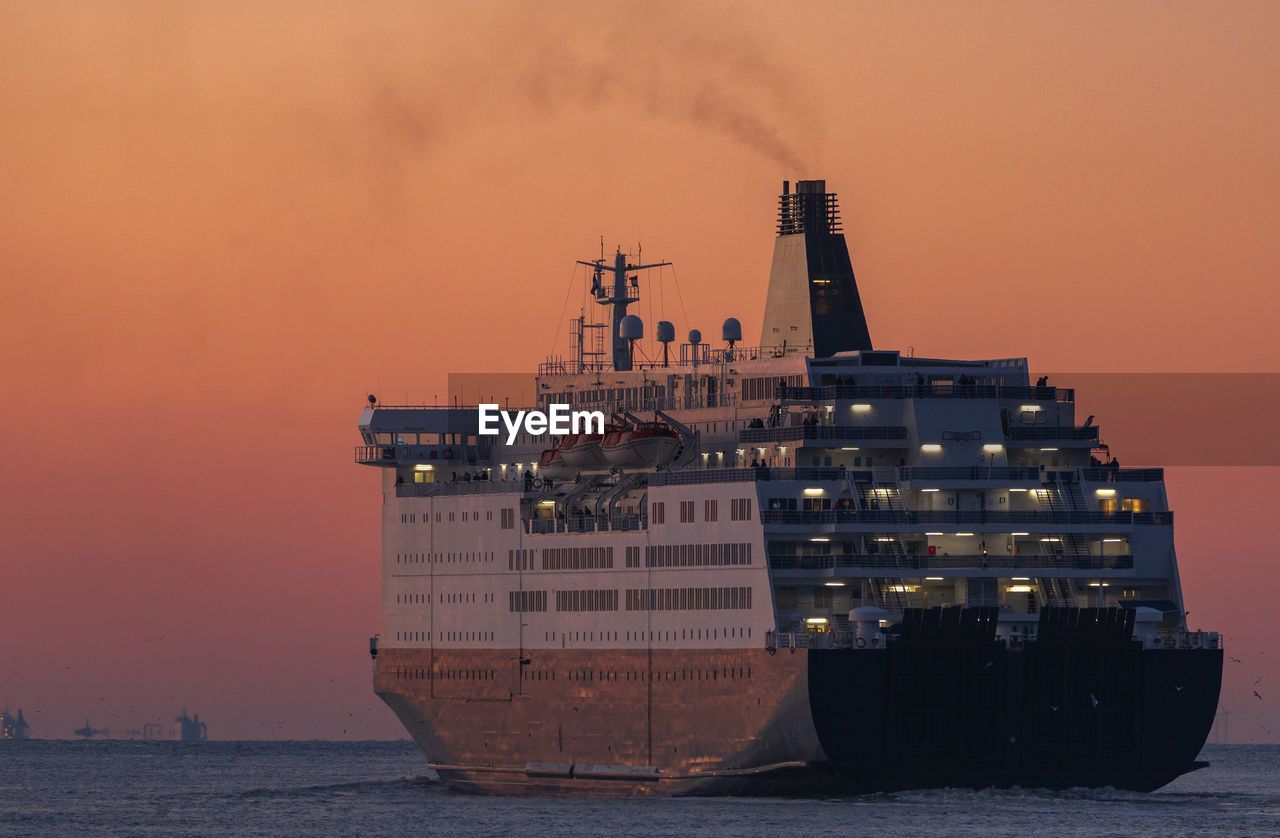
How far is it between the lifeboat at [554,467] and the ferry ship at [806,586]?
12 centimetres

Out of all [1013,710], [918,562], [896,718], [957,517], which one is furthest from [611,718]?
[1013,710]

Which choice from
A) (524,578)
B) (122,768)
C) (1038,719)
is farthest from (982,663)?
(122,768)

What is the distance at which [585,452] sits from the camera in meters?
110

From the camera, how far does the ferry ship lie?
9500 centimetres

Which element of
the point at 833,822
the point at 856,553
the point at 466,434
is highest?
the point at 466,434

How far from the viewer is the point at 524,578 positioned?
112 meters

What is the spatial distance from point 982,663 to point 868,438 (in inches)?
443

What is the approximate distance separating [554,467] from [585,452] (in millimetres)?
2202

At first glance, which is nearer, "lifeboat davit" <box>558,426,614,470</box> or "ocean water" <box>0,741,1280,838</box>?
"ocean water" <box>0,741,1280,838</box>

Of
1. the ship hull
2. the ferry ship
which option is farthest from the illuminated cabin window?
the ship hull

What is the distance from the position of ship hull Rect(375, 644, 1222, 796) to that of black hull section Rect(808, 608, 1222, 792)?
0.05 metres

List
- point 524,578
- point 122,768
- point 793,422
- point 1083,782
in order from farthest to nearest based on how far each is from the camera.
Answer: point 122,768, point 524,578, point 793,422, point 1083,782

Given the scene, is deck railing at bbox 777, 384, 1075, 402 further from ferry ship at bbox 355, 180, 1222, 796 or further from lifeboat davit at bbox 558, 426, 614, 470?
lifeboat davit at bbox 558, 426, 614, 470

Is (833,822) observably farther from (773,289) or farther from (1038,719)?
(773,289)
